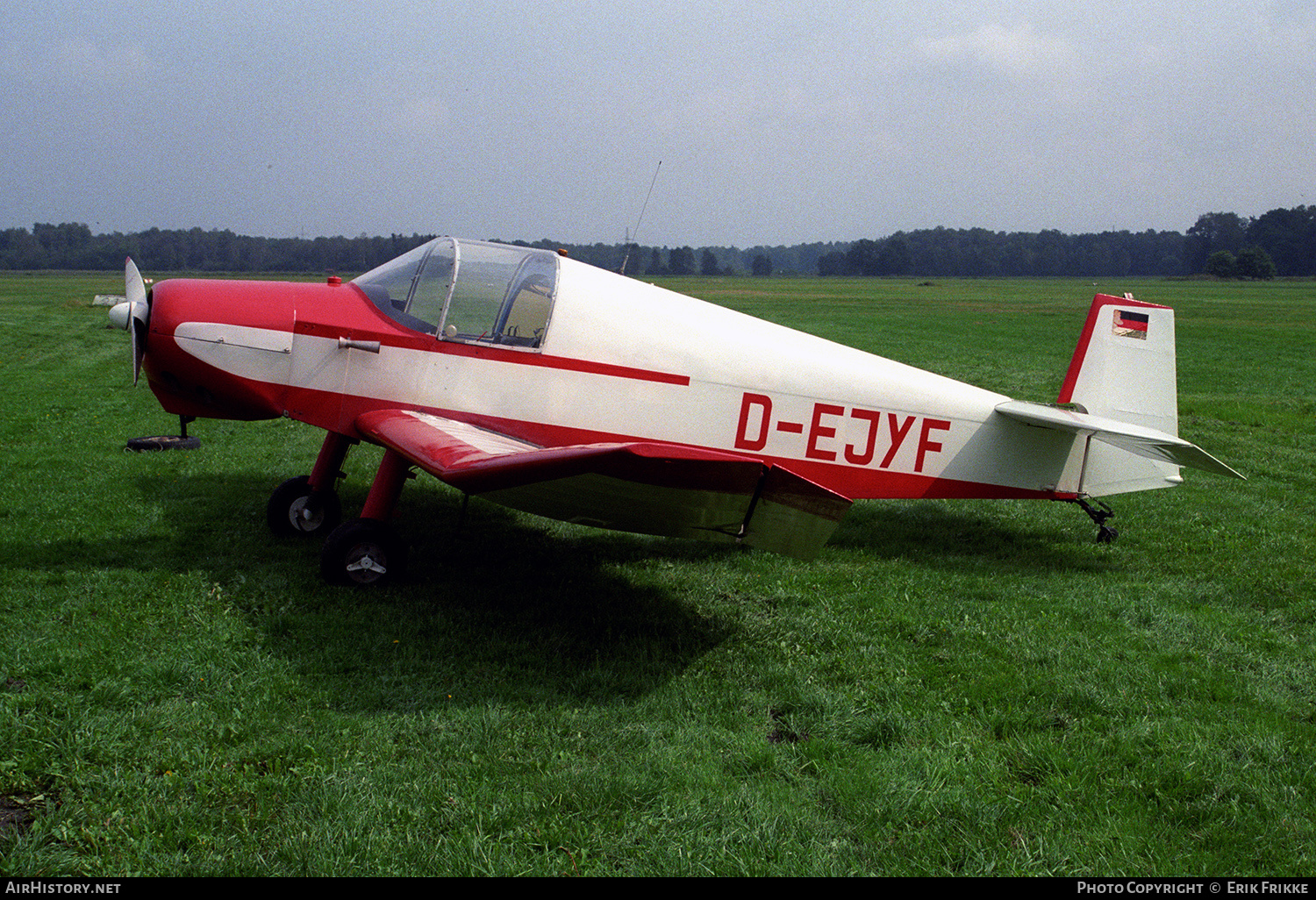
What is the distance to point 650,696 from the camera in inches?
167

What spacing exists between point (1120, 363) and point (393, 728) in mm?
5928

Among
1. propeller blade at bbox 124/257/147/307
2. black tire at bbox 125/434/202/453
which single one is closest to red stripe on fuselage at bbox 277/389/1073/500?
propeller blade at bbox 124/257/147/307

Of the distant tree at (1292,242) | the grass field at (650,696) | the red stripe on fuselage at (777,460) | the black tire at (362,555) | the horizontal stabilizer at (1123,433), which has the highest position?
the distant tree at (1292,242)

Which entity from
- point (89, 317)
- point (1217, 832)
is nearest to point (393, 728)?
point (1217, 832)

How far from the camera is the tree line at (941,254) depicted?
191 ft

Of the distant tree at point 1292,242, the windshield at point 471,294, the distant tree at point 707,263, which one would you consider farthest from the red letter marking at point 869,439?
the distant tree at point 1292,242

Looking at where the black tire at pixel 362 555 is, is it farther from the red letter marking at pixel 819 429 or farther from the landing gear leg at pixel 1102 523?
the landing gear leg at pixel 1102 523

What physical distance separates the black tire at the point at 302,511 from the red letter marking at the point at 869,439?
387 cm

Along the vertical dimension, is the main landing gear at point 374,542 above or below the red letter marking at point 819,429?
below

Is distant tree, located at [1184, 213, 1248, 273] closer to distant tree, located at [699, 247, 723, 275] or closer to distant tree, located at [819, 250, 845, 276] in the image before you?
distant tree, located at [819, 250, 845, 276]

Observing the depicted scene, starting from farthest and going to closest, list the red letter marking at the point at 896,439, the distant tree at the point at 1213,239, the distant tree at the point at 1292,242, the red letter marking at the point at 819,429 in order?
the distant tree at the point at 1213,239 < the distant tree at the point at 1292,242 < the red letter marking at the point at 896,439 < the red letter marking at the point at 819,429

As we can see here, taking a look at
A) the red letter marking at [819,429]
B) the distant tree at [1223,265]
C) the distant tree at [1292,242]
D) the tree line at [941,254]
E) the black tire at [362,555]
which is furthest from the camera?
the distant tree at [1292,242]

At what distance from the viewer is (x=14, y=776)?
10.8 ft

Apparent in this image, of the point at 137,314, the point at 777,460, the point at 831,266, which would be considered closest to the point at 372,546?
the point at 137,314
